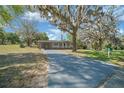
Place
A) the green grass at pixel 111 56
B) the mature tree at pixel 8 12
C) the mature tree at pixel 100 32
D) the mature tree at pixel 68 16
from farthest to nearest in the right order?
the mature tree at pixel 100 32 < the mature tree at pixel 68 16 < the green grass at pixel 111 56 < the mature tree at pixel 8 12

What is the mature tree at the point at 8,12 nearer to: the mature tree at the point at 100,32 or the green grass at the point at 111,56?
the green grass at the point at 111,56

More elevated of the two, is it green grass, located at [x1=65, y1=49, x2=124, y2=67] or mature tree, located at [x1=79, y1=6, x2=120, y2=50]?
mature tree, located at [x1=79, y1=6, x2=120, y2=50]

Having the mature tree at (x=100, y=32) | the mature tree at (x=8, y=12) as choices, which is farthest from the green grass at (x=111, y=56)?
the mature tree at (x=100, y=32)

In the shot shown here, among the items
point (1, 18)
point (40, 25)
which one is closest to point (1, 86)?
point (1, 18)

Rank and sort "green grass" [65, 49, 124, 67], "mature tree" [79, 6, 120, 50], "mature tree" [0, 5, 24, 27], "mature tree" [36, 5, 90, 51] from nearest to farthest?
"mature tree" [0, 5, 24, 27], "green grass" [65, 49, 124, 67], "mature tree" [36, 5, 90, 51], "mature tree" [79, 6, 120, 50]

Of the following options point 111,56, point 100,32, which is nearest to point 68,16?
point 111,56

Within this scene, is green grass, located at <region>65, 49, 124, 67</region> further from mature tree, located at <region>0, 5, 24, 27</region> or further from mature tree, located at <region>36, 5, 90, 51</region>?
mature tree, located at <region>0, 5, 24, 27</region>

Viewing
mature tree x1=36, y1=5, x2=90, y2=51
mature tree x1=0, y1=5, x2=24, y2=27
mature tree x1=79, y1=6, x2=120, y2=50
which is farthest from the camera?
mature tree x1=79, y1=6, x2=120, y2=50

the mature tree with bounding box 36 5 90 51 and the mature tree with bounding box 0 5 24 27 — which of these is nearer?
the mature tree with bounding box 0 5 24 27

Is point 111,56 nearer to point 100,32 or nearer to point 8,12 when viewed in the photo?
point 8,12

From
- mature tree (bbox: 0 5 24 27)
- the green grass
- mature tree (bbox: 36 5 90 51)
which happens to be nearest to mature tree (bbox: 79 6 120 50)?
mature tree (bbox: 36 5 90 51)

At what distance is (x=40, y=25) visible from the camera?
10188 millimetres
